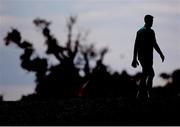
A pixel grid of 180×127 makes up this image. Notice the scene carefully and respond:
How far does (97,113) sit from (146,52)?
211cm

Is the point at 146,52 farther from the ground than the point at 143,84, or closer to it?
farther from the ground

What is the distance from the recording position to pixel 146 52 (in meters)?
11.5

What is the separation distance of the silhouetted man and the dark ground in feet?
1.41

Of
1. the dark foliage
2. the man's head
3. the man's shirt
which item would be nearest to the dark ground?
the man's shirt

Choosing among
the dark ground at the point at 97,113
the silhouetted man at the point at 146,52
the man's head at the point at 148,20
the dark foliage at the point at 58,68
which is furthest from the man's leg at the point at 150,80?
the dark foliage at the point at 58,68

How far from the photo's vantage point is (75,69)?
4844 centimetres

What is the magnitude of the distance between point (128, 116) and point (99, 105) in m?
1.64

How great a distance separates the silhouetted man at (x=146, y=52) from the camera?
11.4 metres

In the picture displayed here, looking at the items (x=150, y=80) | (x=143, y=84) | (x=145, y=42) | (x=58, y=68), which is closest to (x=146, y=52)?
(x=145, y=42)

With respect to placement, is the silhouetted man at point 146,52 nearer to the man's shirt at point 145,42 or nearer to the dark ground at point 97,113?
the man's shirt at point 145,42

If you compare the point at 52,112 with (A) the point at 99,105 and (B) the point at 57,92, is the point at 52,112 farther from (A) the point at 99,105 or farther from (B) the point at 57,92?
(B) the point at 57,92

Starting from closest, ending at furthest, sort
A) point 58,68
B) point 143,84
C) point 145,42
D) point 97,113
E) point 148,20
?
point 97,113 < point 148,20 < point 145,42 < point 143,84 < point 58,68

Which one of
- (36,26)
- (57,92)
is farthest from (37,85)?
(36,26)

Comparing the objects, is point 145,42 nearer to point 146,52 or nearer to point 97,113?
point 146,52
